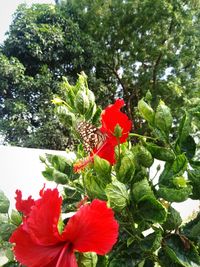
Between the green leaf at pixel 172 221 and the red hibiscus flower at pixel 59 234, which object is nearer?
the red hibiscus flower at pixel 59 234

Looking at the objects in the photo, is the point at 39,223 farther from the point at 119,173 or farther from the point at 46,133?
the point at 46,133

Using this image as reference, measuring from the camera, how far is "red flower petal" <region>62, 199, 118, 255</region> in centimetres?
43

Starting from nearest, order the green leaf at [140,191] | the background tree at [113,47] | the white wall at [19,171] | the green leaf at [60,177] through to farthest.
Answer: the green leaf at [140,191]
the green leaf at [60,177]
the white wall at [19,171]
the background tree at [113,47]

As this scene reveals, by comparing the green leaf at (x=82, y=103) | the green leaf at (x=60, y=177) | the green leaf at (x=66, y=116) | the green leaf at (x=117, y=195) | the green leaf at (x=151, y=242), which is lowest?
the green leaf at (x=151, y=242)

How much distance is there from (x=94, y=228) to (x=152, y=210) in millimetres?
118

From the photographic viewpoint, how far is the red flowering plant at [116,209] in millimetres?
450

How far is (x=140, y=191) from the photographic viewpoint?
0.54 m

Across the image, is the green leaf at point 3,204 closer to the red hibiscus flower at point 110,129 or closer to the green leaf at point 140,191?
the red hibiscus flower at point 110,129

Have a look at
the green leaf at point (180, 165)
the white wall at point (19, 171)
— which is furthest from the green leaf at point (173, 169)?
the white wall at point (19, 171)

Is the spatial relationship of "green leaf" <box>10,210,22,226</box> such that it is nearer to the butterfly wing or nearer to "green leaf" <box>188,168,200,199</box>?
the butterfly wing

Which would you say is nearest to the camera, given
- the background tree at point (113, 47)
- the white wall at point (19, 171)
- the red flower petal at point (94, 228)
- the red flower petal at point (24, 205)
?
the red flower petal at point (94, 228)

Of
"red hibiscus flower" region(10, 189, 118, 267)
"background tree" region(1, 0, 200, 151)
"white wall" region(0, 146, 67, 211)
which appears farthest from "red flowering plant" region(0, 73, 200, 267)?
"background tree" region(1, 0, 200, 151)

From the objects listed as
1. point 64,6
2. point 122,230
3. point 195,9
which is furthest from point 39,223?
point 195,9

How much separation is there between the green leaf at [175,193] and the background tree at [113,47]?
8389 mm
